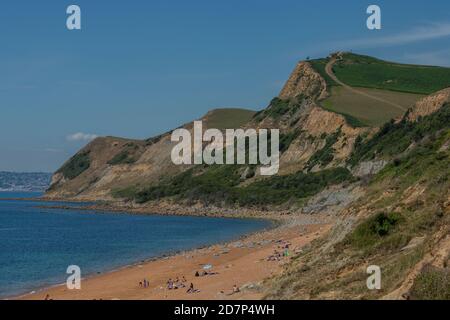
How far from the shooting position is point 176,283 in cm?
3588

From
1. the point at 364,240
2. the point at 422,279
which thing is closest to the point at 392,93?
the point at 364,240

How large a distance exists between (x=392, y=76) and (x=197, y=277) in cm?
13224

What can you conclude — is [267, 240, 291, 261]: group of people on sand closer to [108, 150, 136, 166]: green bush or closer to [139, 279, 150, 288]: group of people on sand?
[139, 279, 150, 288]: group of people on sand

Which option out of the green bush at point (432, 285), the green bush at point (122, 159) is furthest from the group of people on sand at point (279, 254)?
the green bush at point (122, 159)

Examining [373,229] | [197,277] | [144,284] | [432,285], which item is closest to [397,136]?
[197,277]

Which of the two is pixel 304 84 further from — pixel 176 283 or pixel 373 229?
pixel 373 229

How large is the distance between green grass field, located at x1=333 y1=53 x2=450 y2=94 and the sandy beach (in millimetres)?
103514

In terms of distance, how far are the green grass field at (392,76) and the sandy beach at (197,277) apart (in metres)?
104

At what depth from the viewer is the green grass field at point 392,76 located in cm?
14988
